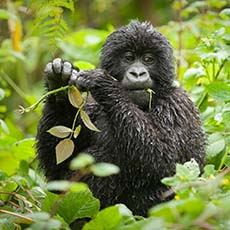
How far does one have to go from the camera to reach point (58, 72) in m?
4.38

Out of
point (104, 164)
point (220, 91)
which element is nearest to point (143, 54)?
point (220, 91)

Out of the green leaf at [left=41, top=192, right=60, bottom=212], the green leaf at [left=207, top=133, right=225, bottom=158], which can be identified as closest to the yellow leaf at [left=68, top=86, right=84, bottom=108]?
the green leaf at [left=41, top=192, right=60, bottom=212]

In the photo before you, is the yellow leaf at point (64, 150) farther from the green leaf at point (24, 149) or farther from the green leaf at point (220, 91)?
the green leaf at point (24, 149)

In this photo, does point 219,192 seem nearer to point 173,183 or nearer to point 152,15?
point 173,183

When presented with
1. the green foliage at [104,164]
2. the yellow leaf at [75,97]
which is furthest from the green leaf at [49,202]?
the yellow leaf at [75,97]

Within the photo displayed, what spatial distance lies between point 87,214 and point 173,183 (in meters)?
0.68

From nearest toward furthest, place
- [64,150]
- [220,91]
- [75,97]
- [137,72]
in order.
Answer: [64,150] → [75,97] → [220,91] → [137,72]

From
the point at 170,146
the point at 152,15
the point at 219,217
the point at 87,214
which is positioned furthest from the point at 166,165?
the point at 152,15

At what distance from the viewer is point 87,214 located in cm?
345

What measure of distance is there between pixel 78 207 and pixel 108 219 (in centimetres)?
35

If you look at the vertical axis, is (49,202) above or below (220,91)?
below

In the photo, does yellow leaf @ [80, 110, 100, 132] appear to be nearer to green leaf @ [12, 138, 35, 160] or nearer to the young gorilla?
the young gorilla

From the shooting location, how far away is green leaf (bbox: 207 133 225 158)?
4.55m

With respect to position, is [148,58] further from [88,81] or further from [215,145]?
[215,145]
